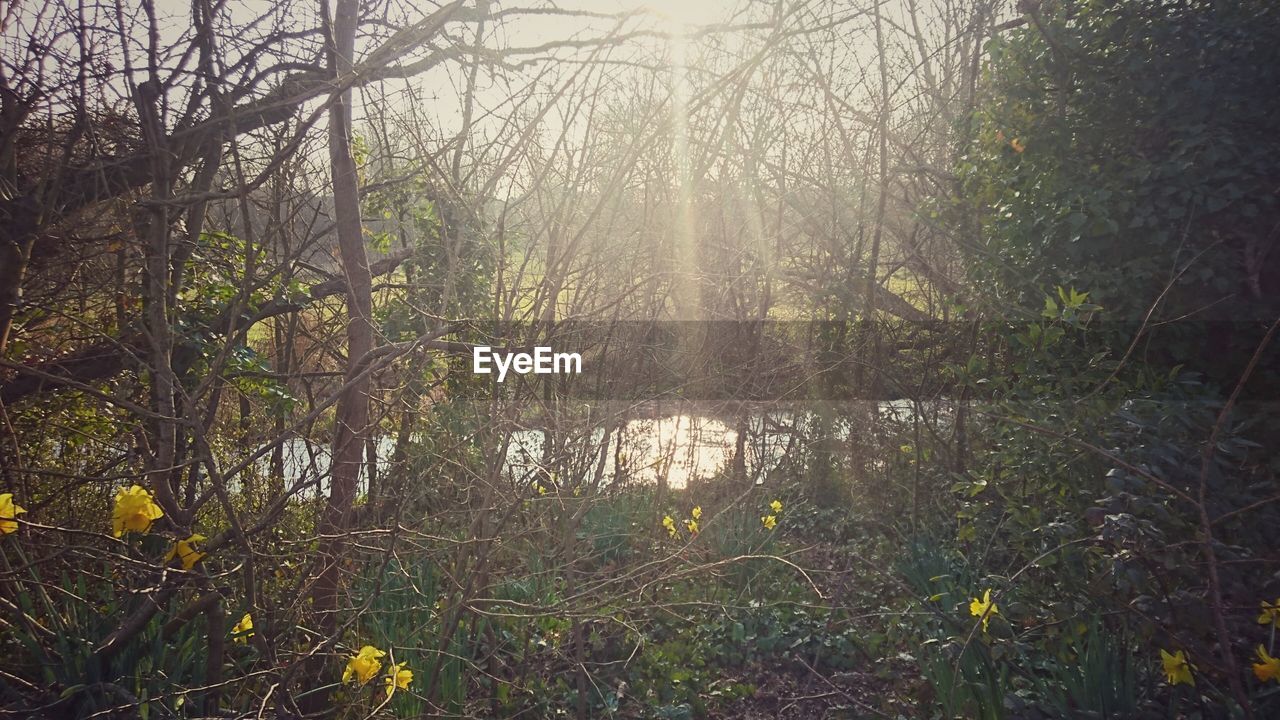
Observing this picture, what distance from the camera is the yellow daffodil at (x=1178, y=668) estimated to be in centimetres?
219

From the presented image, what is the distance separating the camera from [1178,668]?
2209 millimetres

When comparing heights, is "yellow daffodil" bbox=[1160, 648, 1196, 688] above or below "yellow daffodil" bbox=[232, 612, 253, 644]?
above

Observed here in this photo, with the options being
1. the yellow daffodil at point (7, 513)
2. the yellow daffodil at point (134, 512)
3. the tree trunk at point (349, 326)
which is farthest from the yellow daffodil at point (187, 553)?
the tree trunk at point (349, 326)

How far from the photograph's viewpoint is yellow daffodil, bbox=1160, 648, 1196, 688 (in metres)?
2.19

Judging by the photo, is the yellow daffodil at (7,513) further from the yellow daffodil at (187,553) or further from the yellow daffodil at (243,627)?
the yellow daffodil at (243,627)

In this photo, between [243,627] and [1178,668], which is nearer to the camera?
[1178,668]

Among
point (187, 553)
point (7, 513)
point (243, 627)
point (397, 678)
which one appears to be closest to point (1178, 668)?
point (397, 678)

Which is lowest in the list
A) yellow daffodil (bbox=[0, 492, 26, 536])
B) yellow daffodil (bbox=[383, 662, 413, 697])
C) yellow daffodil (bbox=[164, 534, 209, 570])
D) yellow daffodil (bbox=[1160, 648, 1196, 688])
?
yellow daffodil (bbox=[383, 662, 413, 697])

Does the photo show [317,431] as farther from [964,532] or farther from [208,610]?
[964,532]

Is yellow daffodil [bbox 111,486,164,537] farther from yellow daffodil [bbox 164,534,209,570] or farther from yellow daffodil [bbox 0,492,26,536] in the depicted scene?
yellow daffodil [bbox 0,492,26,536]

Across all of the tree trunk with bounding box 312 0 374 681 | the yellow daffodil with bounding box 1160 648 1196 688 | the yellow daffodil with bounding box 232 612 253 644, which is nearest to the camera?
the yellow daffodil with bounding box 1160 648 1196 688

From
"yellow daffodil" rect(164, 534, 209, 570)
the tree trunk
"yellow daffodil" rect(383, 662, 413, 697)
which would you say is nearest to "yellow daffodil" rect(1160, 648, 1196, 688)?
"yellow daffodil" rect(383, 662, 413, 697)

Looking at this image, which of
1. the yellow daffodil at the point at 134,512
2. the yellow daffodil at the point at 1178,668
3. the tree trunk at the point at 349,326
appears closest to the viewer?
the yellow daffodil at the point at 134,512

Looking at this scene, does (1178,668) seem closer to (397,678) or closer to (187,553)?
(397,678)
